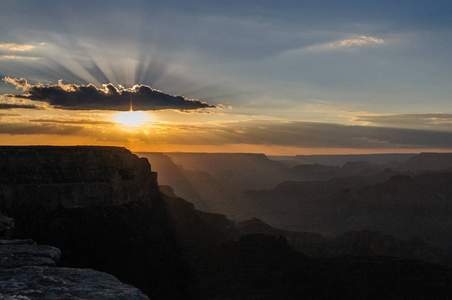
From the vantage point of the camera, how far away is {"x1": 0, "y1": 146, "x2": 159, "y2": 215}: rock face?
63.0 m

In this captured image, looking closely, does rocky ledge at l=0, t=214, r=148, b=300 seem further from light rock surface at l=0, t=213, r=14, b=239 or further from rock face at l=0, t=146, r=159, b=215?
rock face at l=0, t=146, r=159, b=215

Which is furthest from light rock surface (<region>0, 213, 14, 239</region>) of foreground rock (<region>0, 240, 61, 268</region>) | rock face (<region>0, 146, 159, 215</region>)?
rock face (<region>0, 146, 159, 215</region>)

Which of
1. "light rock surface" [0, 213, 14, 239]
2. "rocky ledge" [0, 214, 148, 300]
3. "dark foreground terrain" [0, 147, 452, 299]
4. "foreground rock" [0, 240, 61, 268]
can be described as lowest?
"dark foreground terrain" [0, 147, 452, 299]

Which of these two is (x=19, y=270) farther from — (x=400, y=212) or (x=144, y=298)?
(x=400, y=212)

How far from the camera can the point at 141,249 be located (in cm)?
6556

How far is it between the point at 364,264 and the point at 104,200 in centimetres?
4953

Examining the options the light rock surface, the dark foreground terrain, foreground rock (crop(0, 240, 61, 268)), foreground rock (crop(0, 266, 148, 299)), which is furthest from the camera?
the dark foreground terrain

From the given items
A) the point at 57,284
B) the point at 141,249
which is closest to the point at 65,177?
the point at 141,249

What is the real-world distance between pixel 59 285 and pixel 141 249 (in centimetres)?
5909

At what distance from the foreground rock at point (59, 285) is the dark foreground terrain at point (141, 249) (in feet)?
162

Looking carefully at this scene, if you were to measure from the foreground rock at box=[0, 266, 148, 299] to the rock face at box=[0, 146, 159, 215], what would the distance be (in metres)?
59.1

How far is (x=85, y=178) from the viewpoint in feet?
226

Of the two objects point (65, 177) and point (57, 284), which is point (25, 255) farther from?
point (65, 177)

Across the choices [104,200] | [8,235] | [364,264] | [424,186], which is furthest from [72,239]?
[424,186]
